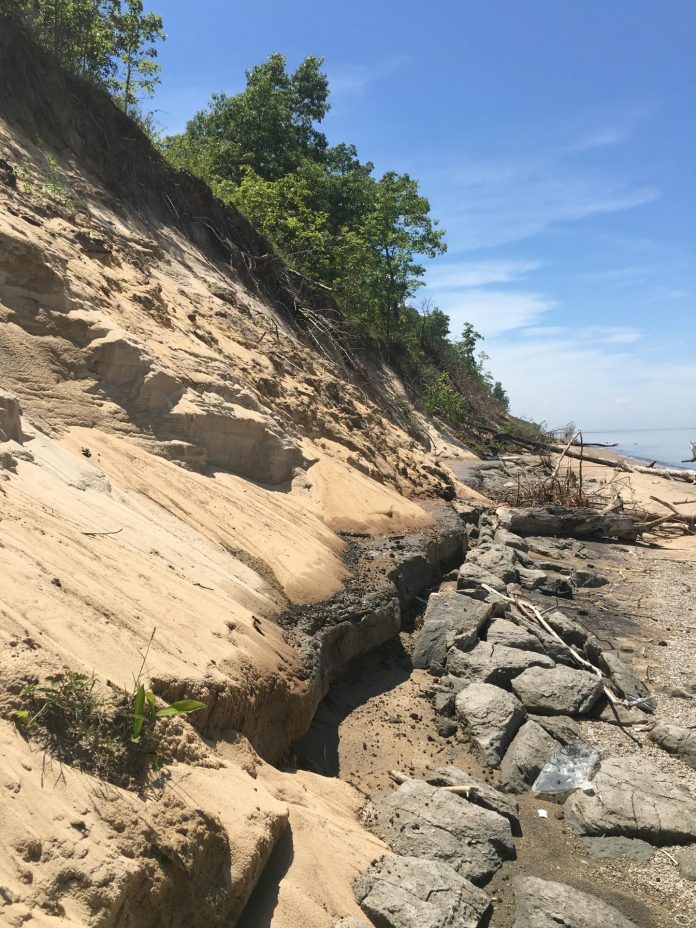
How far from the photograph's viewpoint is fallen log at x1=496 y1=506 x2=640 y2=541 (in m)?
13.0

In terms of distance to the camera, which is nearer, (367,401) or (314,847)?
(314,847)

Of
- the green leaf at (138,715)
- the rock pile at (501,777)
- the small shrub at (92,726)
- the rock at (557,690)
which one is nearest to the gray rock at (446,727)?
the rock pile at (501,777)

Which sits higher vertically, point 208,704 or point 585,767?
point 208,704

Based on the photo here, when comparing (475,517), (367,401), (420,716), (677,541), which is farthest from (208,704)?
(677,541)

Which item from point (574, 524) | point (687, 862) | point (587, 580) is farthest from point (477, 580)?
point (574, 524)

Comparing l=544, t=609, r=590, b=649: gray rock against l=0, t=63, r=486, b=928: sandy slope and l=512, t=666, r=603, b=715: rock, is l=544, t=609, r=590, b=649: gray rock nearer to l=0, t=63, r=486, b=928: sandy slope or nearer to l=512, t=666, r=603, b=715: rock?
l=512, t=666, r=603, b=715: rock

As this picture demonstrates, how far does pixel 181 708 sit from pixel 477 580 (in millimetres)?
5713

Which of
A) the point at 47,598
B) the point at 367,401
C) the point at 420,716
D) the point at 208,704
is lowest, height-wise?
the point at 420,716

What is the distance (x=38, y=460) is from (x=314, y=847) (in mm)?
3084

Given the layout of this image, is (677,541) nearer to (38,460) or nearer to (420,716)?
(420,716)

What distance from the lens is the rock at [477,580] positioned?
8.34m

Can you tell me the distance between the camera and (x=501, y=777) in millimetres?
5270

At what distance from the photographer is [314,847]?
350 cm

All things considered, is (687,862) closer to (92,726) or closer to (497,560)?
(92,726)
